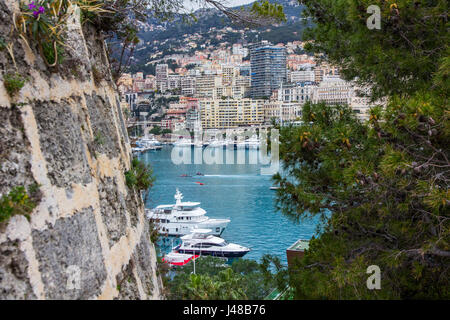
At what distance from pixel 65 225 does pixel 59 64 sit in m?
1.13

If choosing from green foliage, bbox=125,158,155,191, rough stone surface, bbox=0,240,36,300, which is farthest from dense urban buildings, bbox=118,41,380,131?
rough stone surface, bbox=0,240,36,300

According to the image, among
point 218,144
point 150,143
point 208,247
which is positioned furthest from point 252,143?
point 208,247

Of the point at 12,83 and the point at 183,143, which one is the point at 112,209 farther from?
the point at 183,143

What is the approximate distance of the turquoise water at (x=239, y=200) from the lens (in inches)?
924

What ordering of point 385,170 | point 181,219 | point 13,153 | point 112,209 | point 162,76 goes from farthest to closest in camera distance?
point 162,76
point 181,219
point 385,170
point 112,209
point 13,153

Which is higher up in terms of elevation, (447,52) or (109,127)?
(447,52)

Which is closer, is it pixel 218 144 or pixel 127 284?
pixel 127 284

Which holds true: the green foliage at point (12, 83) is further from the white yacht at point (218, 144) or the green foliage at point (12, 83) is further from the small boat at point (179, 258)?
the white yacht at point (218, 144)

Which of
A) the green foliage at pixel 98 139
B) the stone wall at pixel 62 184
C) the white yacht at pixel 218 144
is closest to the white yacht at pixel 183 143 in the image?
the white yacht at pixel 218 144

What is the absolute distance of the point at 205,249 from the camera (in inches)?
923

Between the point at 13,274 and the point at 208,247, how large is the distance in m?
22.1

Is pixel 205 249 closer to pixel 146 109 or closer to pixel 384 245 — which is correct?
pixel 384 245

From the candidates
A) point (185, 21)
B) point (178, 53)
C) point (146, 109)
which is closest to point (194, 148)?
point (146, 109)

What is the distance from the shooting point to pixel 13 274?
6.73 ft
